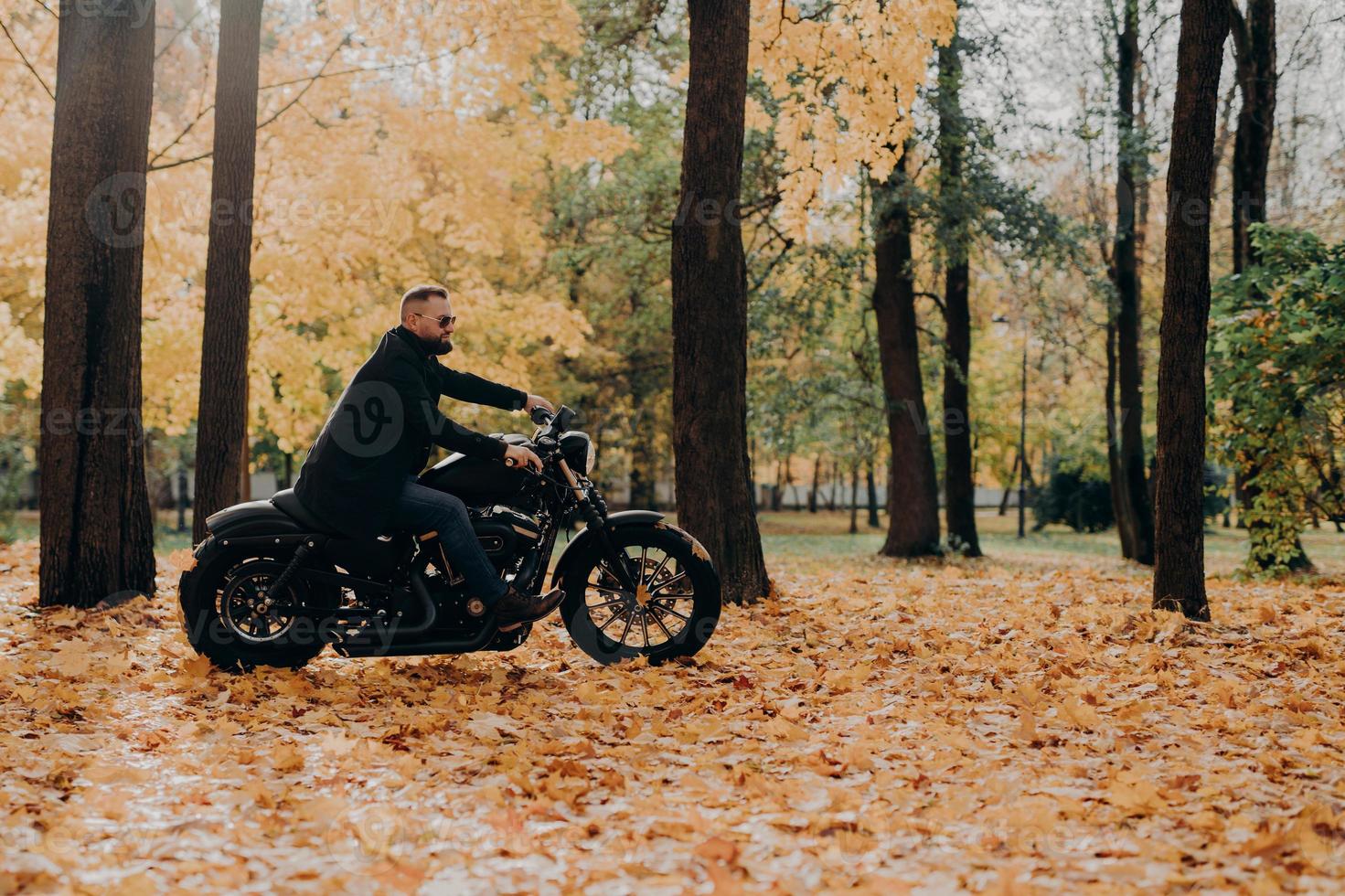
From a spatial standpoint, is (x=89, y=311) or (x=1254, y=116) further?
(x=1254, y=116)

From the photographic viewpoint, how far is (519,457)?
600cm

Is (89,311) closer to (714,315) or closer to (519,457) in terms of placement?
(519,457)

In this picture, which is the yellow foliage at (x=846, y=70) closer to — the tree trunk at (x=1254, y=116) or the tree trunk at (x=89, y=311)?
the tree trunk at (x=1254, y=116)

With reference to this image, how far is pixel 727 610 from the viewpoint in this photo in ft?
27.3

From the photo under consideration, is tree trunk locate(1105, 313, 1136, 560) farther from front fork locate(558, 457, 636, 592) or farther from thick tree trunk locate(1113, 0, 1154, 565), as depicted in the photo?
front fork locate(558, 457, 636, 592)

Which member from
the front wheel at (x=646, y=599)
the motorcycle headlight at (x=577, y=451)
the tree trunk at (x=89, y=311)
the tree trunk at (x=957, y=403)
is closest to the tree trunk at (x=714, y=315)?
the front wheel at (x=646, y=599)

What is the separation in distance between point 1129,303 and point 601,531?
45.8ft

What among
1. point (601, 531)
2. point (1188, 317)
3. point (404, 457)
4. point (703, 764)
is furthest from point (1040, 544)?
point (703, 764)

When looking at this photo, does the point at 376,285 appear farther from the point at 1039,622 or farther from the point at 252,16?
the point at 1039,622

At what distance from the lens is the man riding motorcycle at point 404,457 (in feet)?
19.6

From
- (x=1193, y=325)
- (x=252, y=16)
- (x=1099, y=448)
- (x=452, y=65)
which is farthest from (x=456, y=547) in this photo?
(x=1099, y=448)

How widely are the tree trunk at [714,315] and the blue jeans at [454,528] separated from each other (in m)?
2.62

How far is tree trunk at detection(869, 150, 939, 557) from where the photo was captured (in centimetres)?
1773

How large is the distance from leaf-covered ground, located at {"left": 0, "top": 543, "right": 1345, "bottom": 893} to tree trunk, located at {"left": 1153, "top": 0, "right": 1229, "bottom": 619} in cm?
58
